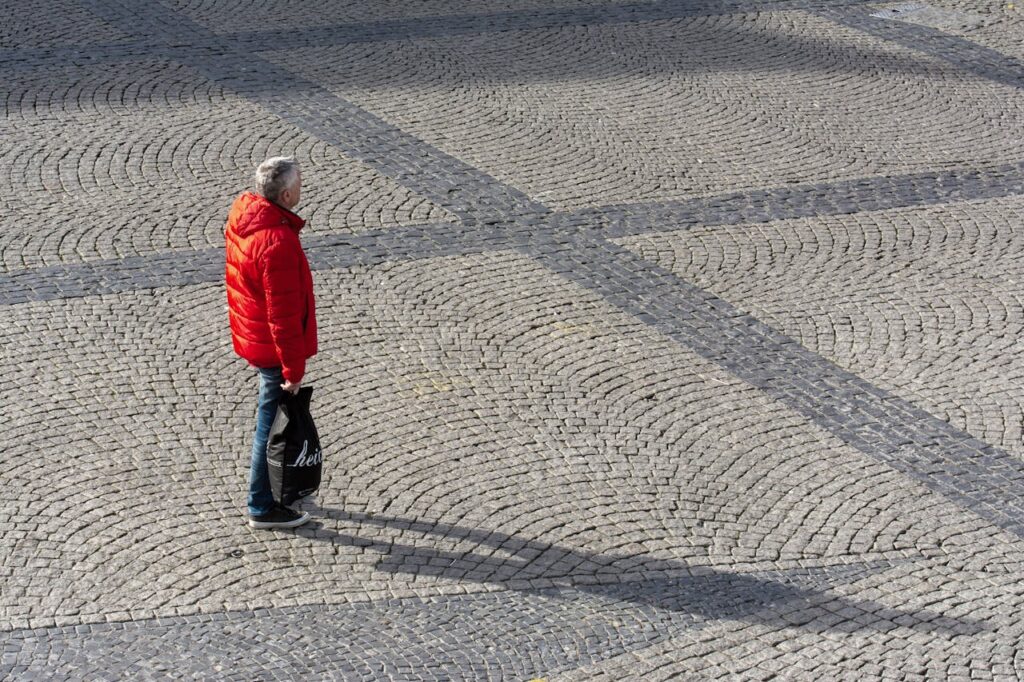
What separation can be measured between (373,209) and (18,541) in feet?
14.1

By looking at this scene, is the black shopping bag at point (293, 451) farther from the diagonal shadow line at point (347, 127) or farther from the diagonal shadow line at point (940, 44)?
the diagonal shadow line at point (940, 44)

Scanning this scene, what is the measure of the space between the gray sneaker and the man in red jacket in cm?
46

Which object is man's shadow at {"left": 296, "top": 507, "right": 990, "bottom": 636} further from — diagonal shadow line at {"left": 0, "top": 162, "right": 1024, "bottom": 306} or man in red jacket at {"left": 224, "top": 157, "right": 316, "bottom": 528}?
diagonal shadow line at {"left": 0, "top": 162, "right": 1024, "bottom": 306}

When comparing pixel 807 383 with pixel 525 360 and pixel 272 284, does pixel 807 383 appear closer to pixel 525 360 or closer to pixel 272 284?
pixel 525 360

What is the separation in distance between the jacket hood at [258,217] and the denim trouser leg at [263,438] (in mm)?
638

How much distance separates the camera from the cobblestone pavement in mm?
5965

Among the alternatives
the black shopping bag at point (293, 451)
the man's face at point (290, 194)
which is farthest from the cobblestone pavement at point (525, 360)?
the man's face at point (290, 194)

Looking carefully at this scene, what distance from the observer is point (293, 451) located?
20.4ft

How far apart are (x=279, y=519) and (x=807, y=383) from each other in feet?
10.4

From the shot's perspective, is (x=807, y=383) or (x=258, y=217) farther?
(x=807, y=383)

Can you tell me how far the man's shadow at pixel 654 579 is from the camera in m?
6.05

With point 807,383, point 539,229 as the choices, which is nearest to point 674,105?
point 539,229

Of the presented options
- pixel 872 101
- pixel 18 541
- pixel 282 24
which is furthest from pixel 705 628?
pixel 282 24

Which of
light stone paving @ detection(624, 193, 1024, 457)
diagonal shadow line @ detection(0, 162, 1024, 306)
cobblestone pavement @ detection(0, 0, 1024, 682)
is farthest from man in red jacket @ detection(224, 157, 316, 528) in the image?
light stone paving @ detection(624, 193, 1024, 457)
